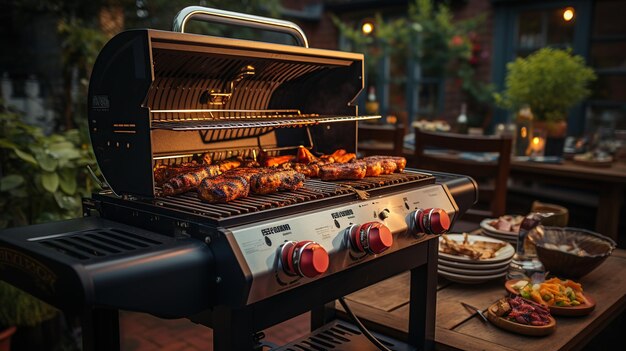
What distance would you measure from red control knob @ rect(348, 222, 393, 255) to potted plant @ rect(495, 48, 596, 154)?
9.77ft

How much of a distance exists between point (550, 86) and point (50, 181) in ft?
10.2

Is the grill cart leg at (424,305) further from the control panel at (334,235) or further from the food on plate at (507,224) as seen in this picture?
the food on plate at (507,224)

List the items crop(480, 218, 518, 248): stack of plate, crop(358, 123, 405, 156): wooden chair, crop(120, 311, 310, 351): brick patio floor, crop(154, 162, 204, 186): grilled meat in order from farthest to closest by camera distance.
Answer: crop(358, 123, 405, 156): wooden chair → crop(120, 311, 310, 351): brick patio floor → crop(480, 218, 518, 248): stack of plate → crop(154, 162, 204, 186): grilled meat

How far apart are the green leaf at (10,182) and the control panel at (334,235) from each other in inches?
75.5

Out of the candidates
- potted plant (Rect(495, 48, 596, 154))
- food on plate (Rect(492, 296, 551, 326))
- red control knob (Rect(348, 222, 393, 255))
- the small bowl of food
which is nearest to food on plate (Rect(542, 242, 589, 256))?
the small bowl of food

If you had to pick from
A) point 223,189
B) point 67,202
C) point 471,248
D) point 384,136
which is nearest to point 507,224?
point 471,248

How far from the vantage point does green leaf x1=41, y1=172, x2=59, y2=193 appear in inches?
100

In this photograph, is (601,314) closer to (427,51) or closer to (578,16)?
(578,16)

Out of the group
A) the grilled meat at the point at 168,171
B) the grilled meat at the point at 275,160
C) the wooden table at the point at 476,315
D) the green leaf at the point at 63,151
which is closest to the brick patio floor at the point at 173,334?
the green leaf at the point at 63,151

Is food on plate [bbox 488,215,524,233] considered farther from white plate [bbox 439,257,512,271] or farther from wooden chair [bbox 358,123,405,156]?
wooden chair [bbox 358,123,405,156]

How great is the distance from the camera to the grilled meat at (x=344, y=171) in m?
1.40

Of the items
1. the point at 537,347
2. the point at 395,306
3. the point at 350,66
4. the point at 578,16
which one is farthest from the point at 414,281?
the point at 578,16

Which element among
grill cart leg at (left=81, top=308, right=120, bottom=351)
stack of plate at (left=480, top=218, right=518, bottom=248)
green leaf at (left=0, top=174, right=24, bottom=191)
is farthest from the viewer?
green leaf at (left=0, top=174, right=24, bottom=191)

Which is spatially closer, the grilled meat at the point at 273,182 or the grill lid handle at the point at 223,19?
the grilled meat at the point at 273,182
